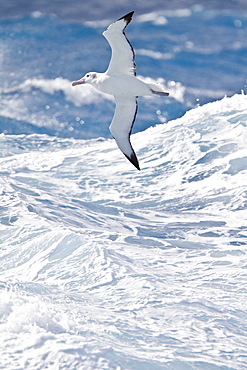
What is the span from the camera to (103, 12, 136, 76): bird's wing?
1689 cm

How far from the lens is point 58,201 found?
170 m

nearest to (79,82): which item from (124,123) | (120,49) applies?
(124,123)

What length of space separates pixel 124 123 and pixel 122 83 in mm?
1954

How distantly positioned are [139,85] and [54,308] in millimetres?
64485

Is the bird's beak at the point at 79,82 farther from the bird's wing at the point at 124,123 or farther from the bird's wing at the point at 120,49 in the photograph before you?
the bird's wing at the point at 124,123

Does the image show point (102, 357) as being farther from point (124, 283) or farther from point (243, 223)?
point (243, 223)

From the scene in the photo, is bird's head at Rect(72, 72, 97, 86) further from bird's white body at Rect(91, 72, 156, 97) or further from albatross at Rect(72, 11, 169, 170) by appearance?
bird's white body at Rect(91, 72, 156, 97)

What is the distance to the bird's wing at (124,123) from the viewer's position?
18.9 m

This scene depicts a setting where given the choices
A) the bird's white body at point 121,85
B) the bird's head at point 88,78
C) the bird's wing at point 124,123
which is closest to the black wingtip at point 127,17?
the bird's white body at point 121,85

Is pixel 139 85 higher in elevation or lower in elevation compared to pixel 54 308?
higher

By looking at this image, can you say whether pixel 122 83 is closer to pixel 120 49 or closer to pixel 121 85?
pixel 121 85

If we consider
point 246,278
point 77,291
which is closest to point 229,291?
point 246,278

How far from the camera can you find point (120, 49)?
17.6m

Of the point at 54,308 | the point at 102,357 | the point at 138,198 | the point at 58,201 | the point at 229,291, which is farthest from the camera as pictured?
the point at 138,198
